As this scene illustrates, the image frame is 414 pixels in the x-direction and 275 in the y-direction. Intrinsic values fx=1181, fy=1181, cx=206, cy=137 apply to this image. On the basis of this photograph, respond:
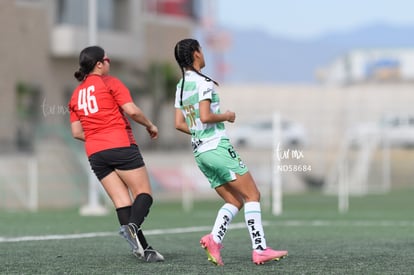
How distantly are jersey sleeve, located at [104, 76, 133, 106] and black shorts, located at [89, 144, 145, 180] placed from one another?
411 millimetres

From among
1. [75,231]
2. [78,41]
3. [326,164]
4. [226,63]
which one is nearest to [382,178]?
[326,164]

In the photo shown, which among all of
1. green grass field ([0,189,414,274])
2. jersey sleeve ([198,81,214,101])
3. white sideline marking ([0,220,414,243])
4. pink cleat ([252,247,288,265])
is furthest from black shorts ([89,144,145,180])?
white sideline marking ([0,220,414,243])

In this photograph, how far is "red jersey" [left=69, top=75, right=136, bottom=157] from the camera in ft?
33.1

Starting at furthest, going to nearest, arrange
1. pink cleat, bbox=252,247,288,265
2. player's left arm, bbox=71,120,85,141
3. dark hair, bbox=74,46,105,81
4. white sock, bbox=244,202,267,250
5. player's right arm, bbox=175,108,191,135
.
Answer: player's left arm, bbox=71,120,85,141 < dark hair, bbox=74,46,105,81 < player's right arm, bbox=175,108,191,135 < white sock, bbox=244,202,267,250 < pink cleat, bbox=252,247,288,265

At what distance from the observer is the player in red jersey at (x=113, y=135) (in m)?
10.1

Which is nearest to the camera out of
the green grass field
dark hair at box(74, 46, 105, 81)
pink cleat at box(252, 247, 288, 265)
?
Result: the green grass field

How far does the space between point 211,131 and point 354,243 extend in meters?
3.20

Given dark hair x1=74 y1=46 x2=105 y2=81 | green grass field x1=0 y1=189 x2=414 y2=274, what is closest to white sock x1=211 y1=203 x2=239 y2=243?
green grass field x1=0 y1=189 x2=414 y2=274

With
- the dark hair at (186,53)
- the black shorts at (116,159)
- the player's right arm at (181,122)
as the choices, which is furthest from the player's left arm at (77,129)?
the dark hair at (186,53)

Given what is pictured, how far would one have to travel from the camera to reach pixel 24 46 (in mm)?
41812

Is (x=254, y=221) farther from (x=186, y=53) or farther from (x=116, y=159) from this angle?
(x=186, y=53)

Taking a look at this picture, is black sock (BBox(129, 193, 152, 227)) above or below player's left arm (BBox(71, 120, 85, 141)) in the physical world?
below

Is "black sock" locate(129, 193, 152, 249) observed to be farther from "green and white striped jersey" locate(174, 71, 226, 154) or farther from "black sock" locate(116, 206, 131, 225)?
"green and white striped jersey" locate(174, 71, 226, 154)

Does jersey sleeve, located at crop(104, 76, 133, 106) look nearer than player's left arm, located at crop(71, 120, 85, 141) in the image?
Yes
